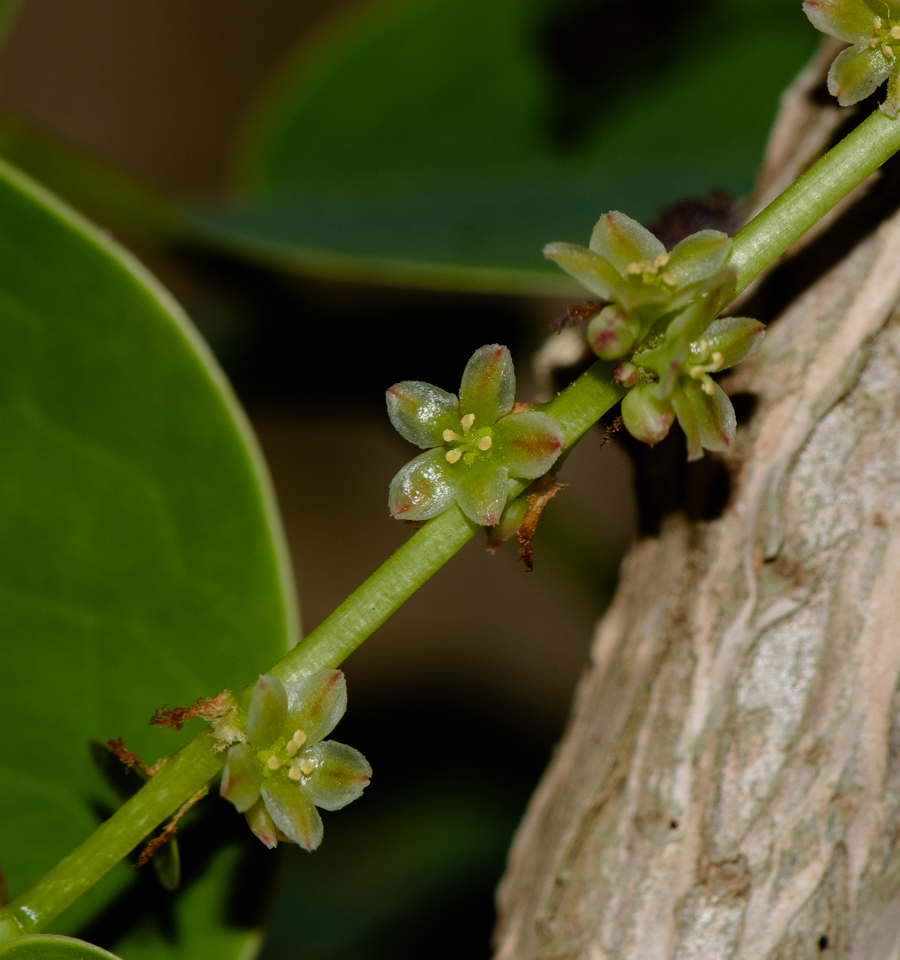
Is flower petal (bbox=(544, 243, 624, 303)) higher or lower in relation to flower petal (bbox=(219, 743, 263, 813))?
higher

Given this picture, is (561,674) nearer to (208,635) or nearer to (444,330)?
(444,330)

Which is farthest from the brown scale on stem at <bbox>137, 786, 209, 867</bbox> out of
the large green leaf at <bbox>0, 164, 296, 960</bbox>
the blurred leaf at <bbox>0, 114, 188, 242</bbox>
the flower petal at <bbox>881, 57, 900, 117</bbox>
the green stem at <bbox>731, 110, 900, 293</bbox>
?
the blurred leaf at <bbox>0, 114, 188, 242</bbox>

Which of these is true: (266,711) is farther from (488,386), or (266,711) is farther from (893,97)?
(893,97)

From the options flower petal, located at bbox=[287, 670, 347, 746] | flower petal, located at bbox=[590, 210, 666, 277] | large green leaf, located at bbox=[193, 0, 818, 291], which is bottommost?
flower petal, located at bbox=[287, 670, 347, 746]

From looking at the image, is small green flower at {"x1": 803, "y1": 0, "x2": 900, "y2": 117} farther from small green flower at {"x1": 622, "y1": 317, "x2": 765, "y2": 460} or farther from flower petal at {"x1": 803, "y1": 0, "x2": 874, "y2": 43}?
small green flower at {"x1": 622, "y1": 317, "x2": 765, "y2": 460}

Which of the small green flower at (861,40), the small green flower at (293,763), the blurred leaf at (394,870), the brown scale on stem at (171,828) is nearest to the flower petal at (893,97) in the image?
the small green flower at (861,40)

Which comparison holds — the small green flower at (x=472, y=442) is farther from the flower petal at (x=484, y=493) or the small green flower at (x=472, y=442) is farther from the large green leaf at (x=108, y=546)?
the large green leaf at (x=108, y=546)

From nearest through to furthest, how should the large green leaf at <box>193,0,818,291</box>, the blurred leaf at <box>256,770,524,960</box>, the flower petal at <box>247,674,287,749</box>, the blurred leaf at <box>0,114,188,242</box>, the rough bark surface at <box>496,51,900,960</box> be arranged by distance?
the flower petal at <box>247,674,287,749</box> < the rough bark surface at <box>496,51,900,960</box> < the large green leaf at <box>193,0,818,291</box> < the blurred leaf at <box>0,114,188,242</box> < the blurred leaf at <box>256,770,524,960</box>
